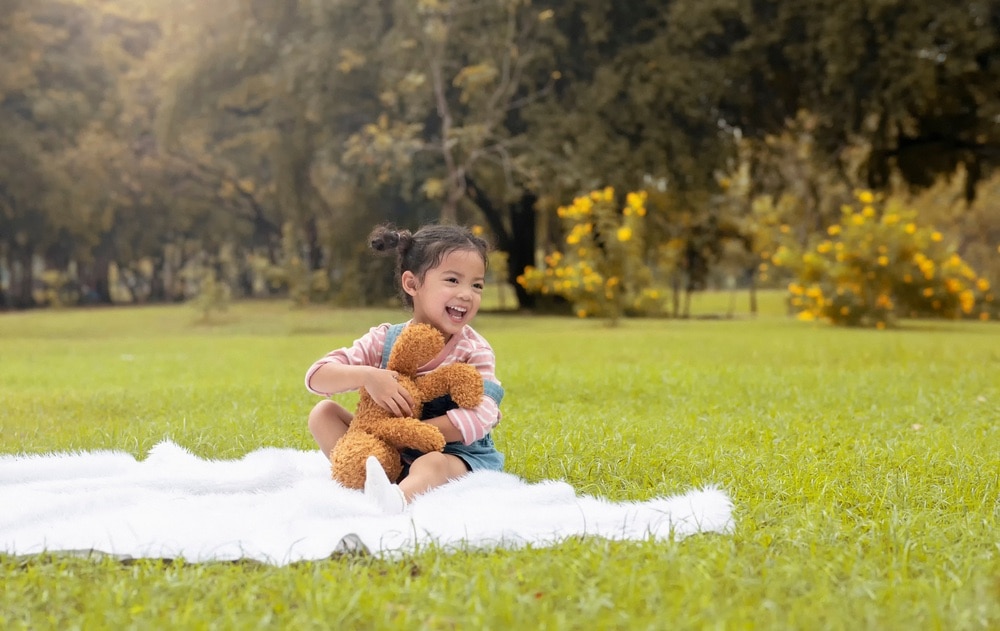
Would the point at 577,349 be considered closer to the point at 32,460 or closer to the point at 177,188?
the point at 32,460

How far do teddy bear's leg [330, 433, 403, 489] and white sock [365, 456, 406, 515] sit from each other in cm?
26

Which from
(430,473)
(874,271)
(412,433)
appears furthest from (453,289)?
(874,271)

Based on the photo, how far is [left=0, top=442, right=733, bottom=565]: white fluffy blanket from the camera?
262 centimetres

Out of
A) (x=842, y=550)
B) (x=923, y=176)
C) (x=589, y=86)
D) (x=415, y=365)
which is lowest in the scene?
(x=842, y=550)

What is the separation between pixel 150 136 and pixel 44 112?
17.5 feet

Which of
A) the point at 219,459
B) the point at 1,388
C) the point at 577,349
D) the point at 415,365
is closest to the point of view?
the point at 415,365

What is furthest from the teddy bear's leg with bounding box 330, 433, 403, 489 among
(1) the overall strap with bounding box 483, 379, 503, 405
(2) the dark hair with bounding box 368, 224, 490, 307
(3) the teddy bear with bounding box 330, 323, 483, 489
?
(2) the dark hair with bounding box 368, 224, 490, 307

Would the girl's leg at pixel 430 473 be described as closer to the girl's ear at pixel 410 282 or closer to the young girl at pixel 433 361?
the young girl at pixel 433 361

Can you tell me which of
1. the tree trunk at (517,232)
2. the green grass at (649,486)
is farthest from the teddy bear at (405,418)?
the tree trunk at (517,232)

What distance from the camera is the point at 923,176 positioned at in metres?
16.9

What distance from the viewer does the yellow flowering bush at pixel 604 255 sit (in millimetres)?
15617

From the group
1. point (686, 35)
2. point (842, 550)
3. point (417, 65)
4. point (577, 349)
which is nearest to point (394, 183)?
point (417, 65)

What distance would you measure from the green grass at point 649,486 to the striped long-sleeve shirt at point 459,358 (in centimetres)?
49

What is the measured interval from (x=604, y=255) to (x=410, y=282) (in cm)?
1287
